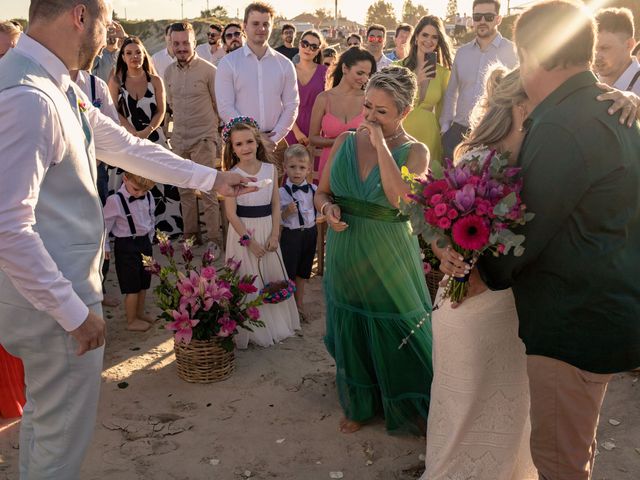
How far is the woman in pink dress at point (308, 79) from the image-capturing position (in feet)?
26.1

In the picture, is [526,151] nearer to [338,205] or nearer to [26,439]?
[338,205]

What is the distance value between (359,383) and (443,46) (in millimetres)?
4608

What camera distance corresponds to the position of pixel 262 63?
7.00 m

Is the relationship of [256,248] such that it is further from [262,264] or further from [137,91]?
[137,91]

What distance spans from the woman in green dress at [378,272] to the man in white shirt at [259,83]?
297 centimetres

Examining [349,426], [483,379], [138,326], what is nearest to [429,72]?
[138,326]

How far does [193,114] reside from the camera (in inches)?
307

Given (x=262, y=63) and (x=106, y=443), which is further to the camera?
(x=262, y=63)

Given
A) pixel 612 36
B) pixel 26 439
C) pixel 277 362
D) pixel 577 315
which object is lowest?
pixel 277 362

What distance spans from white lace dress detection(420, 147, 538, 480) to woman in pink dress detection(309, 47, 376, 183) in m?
3.49

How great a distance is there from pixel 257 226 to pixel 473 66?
3.33 meters

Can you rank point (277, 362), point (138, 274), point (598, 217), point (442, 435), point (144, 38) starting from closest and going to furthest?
1. point (598, 217)
2. point (442, 435)
3. point (277, 362)
4. point (138, 274)
5. point (144, 38)

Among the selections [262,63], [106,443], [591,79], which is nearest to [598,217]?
[591,79]

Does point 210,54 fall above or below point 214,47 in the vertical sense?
below
